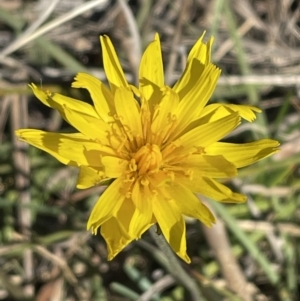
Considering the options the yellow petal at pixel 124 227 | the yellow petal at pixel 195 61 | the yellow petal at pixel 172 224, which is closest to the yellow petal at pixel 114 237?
the yellow petal at pixel 124 227

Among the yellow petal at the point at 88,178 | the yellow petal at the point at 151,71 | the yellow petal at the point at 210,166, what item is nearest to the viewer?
the yellow petal at the point at 88,178

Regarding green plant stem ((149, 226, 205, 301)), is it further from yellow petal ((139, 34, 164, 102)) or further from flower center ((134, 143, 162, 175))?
yellow petal ((139, 34, 164, 102))

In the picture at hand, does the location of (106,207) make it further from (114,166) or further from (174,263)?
(174,263)

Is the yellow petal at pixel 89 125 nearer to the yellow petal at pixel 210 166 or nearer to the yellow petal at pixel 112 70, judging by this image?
the yellow petal at pixel 112 70

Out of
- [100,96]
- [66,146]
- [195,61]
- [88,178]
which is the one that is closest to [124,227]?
[88,178]

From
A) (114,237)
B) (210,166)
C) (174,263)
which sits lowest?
(174,263)

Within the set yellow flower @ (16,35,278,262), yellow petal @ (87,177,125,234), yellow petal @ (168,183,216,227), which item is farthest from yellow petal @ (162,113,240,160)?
yellow petal @ (87,177,125,234)
